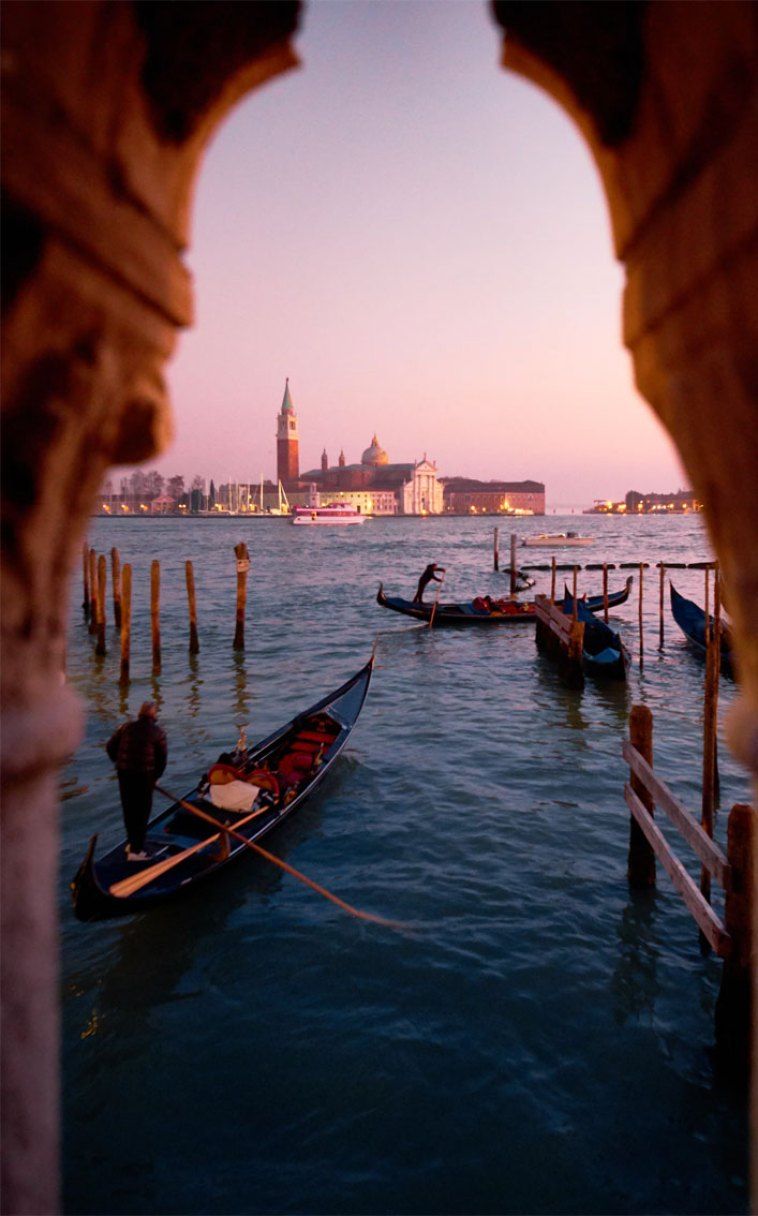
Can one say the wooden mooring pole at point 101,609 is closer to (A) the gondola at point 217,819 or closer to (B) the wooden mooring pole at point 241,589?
(B) the wooden mooring pole at point 241,589

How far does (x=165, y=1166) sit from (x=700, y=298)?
3.32 m

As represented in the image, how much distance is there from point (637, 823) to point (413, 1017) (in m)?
1.82

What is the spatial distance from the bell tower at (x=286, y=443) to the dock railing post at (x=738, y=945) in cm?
10859

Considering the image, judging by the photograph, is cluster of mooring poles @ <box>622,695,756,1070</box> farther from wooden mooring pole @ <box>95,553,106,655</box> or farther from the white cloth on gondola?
wooden mooring pole @ <box>95,553,106,655</box>

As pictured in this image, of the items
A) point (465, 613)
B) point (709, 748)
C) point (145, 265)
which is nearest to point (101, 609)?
point (465, 613)

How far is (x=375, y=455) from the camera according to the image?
118000 millimetres

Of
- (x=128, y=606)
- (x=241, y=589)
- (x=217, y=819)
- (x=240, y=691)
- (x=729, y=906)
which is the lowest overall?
(x=240, y=691)

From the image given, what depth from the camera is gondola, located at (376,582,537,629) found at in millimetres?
15711

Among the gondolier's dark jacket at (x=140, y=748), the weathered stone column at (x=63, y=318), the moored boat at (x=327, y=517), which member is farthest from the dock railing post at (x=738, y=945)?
the moored boat at (x=327, y=517)

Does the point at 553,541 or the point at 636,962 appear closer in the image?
the point at 636,962

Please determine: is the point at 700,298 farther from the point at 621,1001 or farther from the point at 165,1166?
the point at 621,1001

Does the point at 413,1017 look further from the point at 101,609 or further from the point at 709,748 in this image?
the point at 101,609

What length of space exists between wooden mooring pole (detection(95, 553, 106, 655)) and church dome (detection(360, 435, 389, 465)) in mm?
107285

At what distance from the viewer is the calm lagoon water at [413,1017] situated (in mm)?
2693
